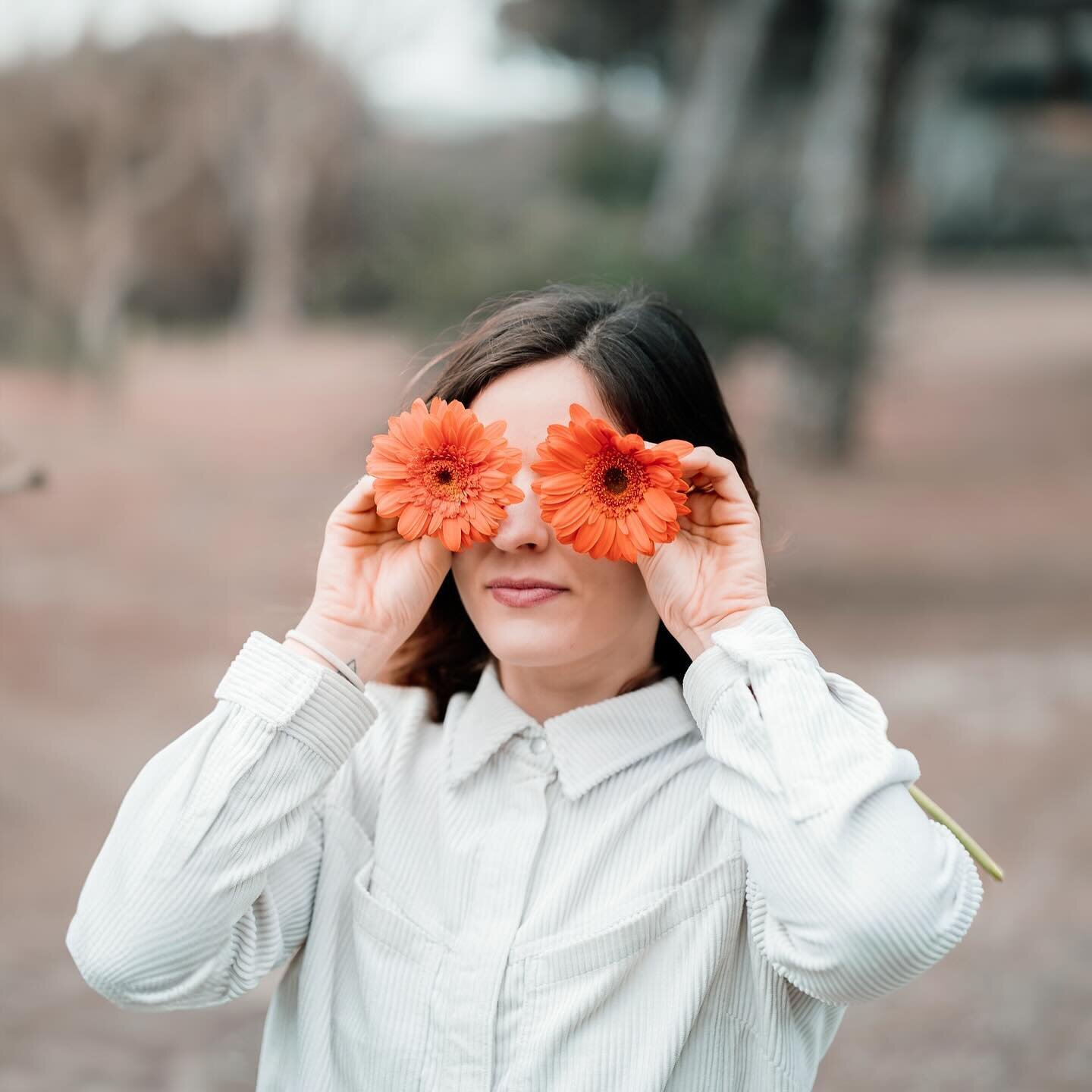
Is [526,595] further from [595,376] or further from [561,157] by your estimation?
[561,157]

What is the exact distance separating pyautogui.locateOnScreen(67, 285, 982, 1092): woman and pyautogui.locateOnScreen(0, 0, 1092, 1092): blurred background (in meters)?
1.25

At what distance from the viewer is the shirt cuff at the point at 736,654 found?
1407 millimetres

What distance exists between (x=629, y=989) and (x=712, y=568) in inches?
18.9

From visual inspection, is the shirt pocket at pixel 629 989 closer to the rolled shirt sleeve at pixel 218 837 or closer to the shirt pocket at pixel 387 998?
the shirt pocket at pixel 387 998

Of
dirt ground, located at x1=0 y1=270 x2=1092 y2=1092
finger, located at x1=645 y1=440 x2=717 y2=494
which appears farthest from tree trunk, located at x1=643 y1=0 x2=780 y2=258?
finger, located at x1=645 y1=440 x2=717 y2=494

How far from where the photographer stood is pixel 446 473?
4.74 feet

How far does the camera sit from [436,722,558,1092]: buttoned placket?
1.37m

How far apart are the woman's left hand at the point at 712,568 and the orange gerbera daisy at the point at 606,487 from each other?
0.21ft

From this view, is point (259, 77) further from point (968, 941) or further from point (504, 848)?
point (504, 848)

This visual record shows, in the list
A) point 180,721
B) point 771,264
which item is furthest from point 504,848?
point 771,264

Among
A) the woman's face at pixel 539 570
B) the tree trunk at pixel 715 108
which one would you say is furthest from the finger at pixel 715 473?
the tree trunk at pixel 715 108

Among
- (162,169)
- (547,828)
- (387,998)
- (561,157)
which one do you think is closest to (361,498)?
(547,828)

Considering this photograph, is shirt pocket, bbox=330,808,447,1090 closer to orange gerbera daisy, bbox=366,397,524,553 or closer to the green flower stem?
orange gerbera daisy, bbox=366,397,524,553

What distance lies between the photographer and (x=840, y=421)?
446 inches
